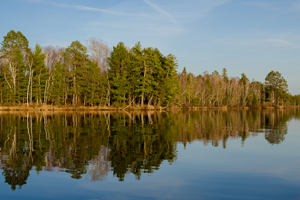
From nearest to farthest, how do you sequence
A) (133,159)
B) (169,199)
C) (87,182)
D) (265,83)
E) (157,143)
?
(169,199), (87,182), (133,159), (157,143), (265,83)

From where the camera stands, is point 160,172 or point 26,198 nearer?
point 26,198

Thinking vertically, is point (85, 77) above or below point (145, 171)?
above

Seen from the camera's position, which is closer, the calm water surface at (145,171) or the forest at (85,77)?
the calm water surface at (145,171)

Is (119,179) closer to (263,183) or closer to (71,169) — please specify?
(71,169)

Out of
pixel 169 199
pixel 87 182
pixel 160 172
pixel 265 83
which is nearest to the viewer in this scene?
pixel 169 199

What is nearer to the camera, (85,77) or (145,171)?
(145,171)

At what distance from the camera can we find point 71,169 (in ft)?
25.9

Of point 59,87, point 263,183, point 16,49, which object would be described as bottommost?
point 263,183

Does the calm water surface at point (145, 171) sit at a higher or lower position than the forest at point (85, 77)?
lower

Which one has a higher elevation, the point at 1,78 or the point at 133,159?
the point at 1,78

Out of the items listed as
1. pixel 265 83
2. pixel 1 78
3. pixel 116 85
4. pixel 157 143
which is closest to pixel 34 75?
pixel 1 78

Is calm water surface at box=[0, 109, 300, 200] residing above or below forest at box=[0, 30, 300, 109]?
below

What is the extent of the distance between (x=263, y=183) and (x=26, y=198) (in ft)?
20.5

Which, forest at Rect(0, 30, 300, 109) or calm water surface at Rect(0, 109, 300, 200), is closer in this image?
calm water surface at Rect(0, 109, 300, 200)
